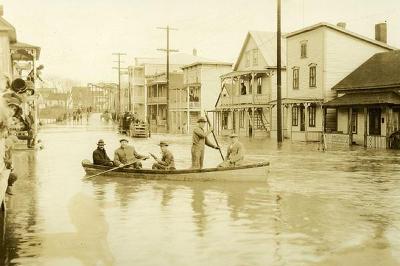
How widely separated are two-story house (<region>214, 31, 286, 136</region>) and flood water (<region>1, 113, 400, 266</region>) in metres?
25.6

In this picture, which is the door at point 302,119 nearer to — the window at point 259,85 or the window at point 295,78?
the window at point 295,78

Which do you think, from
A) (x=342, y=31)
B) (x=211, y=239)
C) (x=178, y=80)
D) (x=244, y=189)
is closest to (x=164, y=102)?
(x=178, y=80)

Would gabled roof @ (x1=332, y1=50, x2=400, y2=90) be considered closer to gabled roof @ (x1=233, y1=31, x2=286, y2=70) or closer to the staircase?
gabled roof @ (x1=233, y1=31, x2=286, y2=70)

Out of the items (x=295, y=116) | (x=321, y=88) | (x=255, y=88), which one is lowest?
(x=295, y=116)

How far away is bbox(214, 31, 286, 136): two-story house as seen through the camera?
4491 cm

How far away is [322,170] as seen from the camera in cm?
2062

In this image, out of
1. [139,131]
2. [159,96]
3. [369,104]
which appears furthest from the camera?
[159,96]

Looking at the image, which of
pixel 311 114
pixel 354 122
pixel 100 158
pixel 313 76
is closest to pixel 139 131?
pixel 311 114

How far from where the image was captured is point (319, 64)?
125 feet

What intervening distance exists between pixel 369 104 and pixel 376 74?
4.85 meters

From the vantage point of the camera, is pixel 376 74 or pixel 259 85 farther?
pixel 259 85

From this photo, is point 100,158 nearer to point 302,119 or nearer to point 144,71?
point 302,119

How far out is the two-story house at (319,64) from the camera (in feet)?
124

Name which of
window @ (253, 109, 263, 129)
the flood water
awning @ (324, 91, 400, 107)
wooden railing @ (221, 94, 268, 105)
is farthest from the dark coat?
window @ (253, 109, 263, 129)
